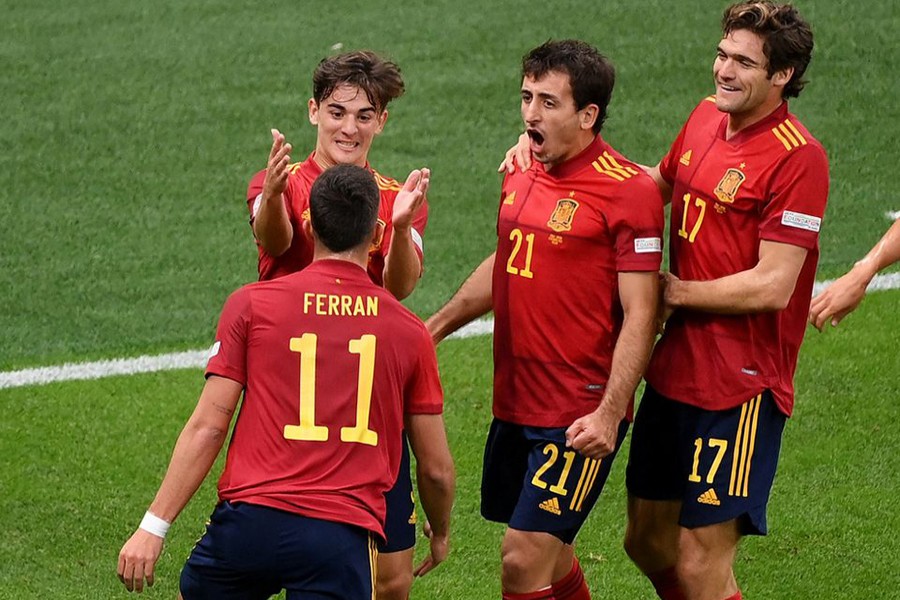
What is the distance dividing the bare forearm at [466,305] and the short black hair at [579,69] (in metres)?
0.72

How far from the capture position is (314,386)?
4.51m

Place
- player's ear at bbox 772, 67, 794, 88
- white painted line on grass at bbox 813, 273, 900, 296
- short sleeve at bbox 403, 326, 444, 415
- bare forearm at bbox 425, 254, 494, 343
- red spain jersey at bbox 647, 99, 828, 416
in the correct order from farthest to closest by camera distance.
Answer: white painted line on grass at bbox 813, 273, 900, 296 → bare forearm at bbox 425, 254, 494, 343 → player's ear at bbox 772, 67, 794, 88 → red spain jersey at bbox 647, 99, 828, 416 → short sleeve at bbox 403, 326, 444, 415

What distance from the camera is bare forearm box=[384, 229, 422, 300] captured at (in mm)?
5199

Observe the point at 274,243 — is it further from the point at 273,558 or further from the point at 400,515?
the point at 273,558

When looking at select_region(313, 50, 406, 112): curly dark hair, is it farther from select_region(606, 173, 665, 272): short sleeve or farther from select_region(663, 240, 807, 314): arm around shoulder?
select_region(663, 240, 807, 314): arm around shoulder

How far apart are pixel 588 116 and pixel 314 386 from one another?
146 cm

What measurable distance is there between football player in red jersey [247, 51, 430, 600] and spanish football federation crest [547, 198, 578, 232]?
1.55 feet

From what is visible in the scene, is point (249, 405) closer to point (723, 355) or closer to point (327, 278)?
point (327, 278)

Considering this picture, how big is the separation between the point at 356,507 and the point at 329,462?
0.51 ft

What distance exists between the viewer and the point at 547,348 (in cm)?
541

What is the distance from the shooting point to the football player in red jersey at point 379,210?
5.37m

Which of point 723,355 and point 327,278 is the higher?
point 327,278

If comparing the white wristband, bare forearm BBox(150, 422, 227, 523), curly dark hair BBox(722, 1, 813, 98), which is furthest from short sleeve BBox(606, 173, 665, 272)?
the white wristband

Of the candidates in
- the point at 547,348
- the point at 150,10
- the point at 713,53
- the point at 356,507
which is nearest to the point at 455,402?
the point at 547,348
